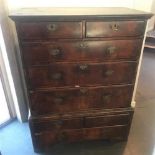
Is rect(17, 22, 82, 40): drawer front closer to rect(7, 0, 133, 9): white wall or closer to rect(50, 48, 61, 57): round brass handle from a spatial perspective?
rect(50, 48, 61, 57): round brass handle

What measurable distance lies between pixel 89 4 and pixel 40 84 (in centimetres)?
79

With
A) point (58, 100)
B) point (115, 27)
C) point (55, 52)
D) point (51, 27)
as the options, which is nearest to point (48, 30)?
point (51, 27)

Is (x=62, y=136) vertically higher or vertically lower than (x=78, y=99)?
lower

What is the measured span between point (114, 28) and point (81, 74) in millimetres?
385

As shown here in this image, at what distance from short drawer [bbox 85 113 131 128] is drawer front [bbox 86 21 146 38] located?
0.69 metres

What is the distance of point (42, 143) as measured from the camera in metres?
1.63

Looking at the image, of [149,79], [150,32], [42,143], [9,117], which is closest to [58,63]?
[42,143]

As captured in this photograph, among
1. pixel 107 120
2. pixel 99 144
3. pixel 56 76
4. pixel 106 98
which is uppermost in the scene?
pixel 56 76

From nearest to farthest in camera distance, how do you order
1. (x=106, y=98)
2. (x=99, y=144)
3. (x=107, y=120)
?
(x=106, y=98) → (x=107, y=120) → (x=99, y=144)

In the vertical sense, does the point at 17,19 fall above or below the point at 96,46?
above

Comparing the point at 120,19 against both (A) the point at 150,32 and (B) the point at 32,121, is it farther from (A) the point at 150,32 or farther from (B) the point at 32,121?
(A) the point at 150,32

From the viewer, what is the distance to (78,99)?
146 centimetres

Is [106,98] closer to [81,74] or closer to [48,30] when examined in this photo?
[81,74]

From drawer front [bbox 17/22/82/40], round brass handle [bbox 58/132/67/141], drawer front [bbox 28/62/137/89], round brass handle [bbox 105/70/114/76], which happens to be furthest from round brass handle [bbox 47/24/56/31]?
round brass handle [bbox 58/132/67/141]
